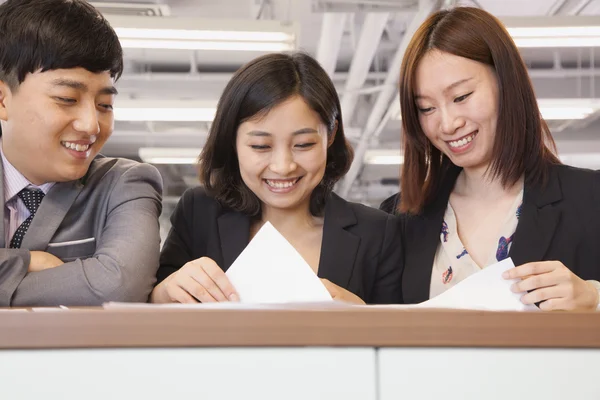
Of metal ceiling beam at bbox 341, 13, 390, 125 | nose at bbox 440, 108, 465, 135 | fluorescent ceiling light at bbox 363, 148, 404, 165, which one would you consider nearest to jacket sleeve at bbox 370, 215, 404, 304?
nose at bbox 440, 108, 465, 135

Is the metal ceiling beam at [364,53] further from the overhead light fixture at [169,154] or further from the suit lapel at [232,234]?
the suit lapel at [232,234]

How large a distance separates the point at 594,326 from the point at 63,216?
1052 mm

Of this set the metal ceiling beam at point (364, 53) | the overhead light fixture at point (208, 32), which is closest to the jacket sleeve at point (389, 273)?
the overhead light fixture at point (208, 32)

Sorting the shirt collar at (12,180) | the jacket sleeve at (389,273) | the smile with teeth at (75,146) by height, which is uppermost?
the smile with teeth at (75,146)

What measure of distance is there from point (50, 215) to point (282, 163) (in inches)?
19.0

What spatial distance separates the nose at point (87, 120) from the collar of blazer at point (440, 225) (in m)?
0.76

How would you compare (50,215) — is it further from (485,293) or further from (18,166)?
(485,293)

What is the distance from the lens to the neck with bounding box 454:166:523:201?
1591 mm

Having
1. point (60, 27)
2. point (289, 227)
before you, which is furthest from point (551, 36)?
point (60, 27)

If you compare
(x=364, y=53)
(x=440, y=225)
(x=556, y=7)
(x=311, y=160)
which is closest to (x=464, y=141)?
(x=440, y=225)

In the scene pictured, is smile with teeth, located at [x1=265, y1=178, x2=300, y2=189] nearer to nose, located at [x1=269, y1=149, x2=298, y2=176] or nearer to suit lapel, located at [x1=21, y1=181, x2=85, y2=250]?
nose, located at [x1=269, y1=149, x2=298, y2=176]

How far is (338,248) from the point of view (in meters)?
1.55

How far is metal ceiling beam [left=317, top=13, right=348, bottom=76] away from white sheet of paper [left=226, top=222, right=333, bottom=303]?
3338 millimetres

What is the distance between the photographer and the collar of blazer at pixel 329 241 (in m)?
1.53
